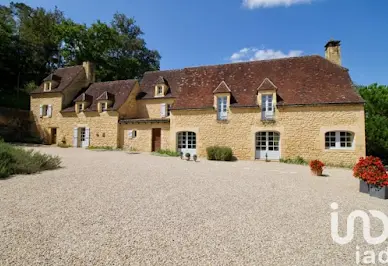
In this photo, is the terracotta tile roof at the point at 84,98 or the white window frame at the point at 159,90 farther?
the terracotta tile roof at the point at 84,98

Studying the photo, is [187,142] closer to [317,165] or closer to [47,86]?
[317,165]

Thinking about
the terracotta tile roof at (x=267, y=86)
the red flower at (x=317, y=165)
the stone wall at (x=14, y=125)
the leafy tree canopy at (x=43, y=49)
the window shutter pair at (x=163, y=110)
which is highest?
the leafy tree canopy at (x=43, y=49)

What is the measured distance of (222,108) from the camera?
14.5m

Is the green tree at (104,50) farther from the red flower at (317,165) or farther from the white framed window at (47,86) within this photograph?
the red flower at (317,165)

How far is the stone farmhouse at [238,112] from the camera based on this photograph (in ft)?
40.9

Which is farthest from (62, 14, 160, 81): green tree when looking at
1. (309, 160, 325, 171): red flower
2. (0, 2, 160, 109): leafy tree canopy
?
(309, 160, 325, 171): red flower

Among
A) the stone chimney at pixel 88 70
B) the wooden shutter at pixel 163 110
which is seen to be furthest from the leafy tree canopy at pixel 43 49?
the wooden shutter at pixel 163 110

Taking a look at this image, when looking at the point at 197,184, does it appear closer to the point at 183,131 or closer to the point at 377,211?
the point at 377,211

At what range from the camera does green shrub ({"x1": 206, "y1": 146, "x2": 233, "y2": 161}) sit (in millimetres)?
13344

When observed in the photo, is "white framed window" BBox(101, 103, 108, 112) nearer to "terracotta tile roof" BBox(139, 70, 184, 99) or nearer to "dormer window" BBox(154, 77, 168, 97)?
"terracotta tile roof" BBox(139, 70, 184, 99)

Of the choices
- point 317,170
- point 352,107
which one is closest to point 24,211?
point 317,170

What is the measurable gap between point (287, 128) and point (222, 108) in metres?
4.08

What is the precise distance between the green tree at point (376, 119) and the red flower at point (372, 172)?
1132 centimetres

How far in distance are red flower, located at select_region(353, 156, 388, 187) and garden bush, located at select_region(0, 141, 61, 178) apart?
1015 cm
